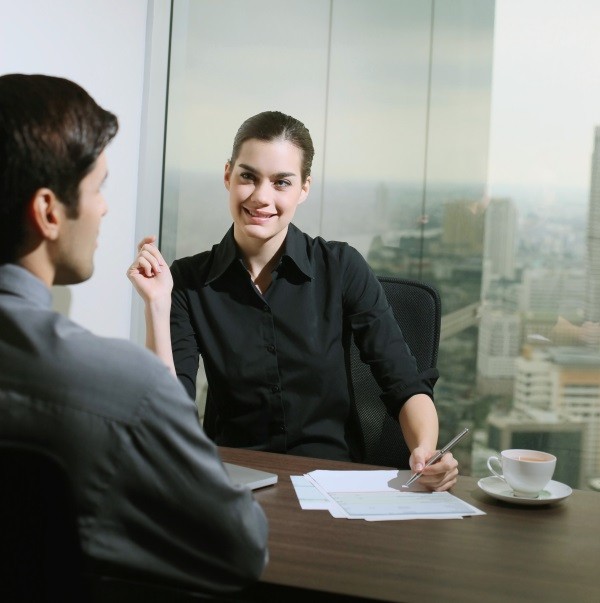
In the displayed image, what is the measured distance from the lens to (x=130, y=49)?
2783mm

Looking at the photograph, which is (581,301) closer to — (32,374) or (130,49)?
(130,49)

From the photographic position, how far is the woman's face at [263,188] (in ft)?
6.42

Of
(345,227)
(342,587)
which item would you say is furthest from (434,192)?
(342,587)

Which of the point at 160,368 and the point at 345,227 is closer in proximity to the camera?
the point at 160,368

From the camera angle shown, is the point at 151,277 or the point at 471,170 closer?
the point at 151,277

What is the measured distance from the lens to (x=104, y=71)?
2564 mm

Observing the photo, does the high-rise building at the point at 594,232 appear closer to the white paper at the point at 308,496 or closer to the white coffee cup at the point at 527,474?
the white coffee cup at the point at 527,474

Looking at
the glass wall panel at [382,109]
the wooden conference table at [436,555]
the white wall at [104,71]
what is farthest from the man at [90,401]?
the glass wall panel at [382,109]

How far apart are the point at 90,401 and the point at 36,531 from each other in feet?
0.59

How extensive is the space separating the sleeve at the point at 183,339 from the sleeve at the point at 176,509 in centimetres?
96

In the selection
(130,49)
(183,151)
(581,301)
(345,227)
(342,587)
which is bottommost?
(342,587)

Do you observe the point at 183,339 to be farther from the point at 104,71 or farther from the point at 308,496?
the point at 104,71

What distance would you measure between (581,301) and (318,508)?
5.64 ft

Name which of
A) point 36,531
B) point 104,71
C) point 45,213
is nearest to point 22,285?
point 45,213
